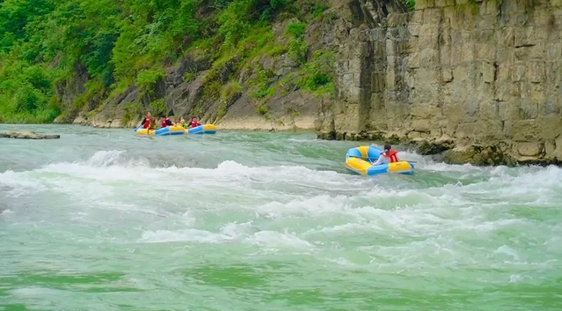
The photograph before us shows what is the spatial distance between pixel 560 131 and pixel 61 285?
13396 mm

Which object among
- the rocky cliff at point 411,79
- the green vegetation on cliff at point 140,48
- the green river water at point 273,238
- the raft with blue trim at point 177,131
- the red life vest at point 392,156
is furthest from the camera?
the green vegetation on cliff at point 140,48

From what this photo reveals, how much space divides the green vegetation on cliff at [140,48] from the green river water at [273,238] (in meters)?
16.9

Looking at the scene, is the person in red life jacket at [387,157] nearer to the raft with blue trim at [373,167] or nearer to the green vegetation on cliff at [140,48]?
the raft with blue trim at [373,167]

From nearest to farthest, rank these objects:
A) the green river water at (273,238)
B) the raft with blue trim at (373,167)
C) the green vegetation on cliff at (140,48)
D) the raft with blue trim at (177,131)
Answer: the green river water at (273,238) → the raft with blue trim at (373,167) → the raft with blue trim at (177,131) → the green vegetation on cliff at (140,48)

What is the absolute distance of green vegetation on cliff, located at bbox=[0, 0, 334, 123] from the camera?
37.4 meters

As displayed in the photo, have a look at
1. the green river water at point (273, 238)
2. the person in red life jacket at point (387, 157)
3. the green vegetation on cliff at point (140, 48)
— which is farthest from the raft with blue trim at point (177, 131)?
the person in red life jacket at point (387, 157)

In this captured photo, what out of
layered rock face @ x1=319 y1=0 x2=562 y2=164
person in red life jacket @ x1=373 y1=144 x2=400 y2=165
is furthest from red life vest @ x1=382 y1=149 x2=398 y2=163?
layered rock face @ x1=319 y1=0 x2=562 y2=164

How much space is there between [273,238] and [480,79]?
10.6 m

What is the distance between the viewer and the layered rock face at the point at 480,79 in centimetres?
Result: 1819

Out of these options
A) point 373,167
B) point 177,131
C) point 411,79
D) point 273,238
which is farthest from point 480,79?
point 177,131

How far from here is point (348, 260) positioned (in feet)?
30.7

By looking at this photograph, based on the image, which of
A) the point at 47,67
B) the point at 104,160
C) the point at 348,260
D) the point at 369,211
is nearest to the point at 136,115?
the point at 47,67

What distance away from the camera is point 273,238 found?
10.5 meters

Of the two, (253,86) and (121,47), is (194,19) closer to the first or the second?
(121,47)
